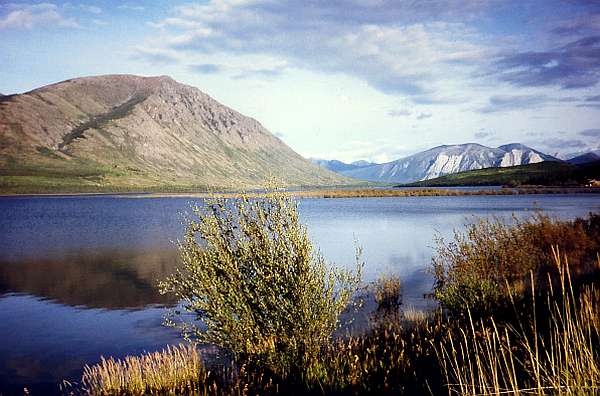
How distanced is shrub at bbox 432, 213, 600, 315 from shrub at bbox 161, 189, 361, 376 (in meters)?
6.17

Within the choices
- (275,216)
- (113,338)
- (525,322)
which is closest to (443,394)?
(525,322)

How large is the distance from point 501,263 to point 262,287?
1335 centimetres

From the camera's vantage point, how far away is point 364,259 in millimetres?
34219

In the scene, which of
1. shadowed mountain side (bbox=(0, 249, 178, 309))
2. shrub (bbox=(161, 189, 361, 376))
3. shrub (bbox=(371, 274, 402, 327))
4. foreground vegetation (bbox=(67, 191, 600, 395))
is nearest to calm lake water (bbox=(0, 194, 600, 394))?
shadowed mountain side (bbox=(0, 249, 178, 309))

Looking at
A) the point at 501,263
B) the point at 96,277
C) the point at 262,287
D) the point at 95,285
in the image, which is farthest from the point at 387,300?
the point at 96,277

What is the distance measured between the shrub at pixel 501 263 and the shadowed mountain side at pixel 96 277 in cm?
1450

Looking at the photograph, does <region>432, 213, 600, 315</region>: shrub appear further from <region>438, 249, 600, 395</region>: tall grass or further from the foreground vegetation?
<region>438, 249, 600, 395</region>: tall grass

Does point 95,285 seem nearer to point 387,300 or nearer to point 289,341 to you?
point 387,300

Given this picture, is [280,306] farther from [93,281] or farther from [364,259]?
[364,259]

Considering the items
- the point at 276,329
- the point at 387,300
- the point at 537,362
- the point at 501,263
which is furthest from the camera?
the point at 387,300

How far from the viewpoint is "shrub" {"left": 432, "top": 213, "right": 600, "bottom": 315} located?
15875mm

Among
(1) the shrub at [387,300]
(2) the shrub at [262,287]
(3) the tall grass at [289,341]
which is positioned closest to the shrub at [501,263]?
(3) the tall grass at [289,341]

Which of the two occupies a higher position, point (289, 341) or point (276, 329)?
point (276, 329)

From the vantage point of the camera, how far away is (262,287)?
1176cm
